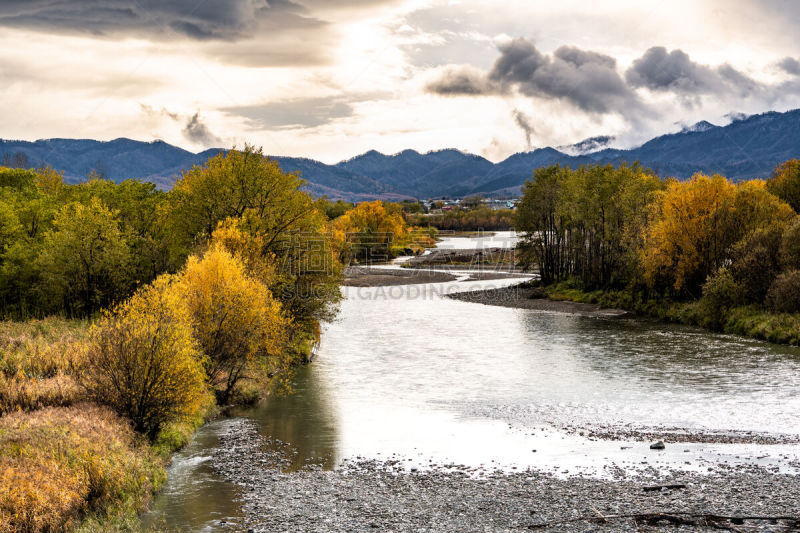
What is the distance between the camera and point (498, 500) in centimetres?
2138

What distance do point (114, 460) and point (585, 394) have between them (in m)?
26.7

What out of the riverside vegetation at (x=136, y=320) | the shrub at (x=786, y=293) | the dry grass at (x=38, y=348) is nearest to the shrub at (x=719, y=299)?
the shrub at (x=786, y=293)

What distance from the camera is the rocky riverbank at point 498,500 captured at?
19.3 meters

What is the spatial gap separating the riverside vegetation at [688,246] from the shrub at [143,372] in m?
48.4

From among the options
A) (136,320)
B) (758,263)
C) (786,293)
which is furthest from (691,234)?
(136,320)

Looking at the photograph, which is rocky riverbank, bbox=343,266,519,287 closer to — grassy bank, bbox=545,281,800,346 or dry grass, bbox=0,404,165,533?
A: grassy bank, bbox=545,281,800,346

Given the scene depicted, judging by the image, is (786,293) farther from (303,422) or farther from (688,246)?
(303,422)

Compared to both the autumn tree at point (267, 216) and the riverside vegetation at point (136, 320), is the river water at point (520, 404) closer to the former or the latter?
the riverside vegetation at point (136, 320)

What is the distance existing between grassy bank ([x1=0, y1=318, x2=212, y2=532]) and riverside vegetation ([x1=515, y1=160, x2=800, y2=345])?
5057 cm

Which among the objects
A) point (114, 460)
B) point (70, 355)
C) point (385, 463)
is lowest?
point (385, 463)

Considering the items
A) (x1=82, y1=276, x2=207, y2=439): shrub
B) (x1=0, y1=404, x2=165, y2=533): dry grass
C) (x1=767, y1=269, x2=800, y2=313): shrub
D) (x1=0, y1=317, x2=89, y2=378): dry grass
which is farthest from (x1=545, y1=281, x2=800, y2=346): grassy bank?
(x1=0, y1=317, x2=89, y2=378): dry grass

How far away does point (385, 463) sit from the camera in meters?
25.8

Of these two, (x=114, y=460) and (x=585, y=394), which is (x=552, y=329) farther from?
(x=114, y=460)

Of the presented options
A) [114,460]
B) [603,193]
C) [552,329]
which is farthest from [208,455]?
[603,193]
